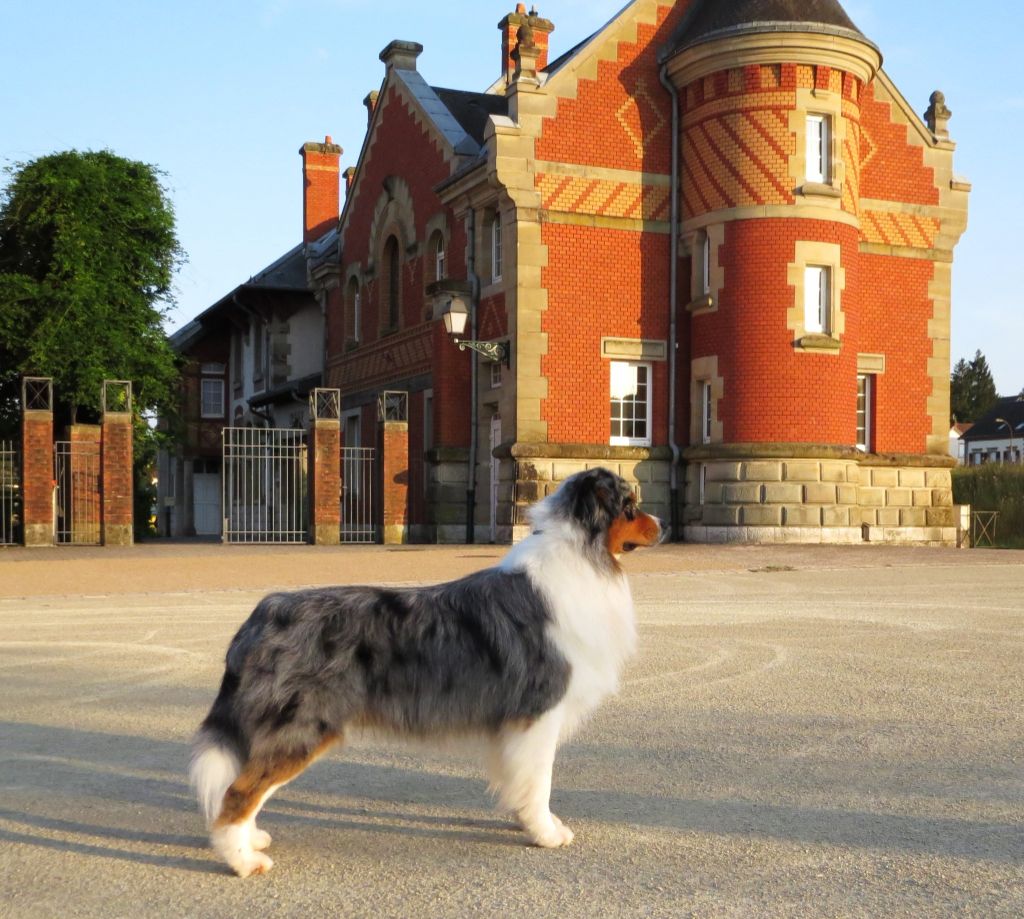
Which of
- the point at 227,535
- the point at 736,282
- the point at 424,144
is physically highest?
the point at 424,144

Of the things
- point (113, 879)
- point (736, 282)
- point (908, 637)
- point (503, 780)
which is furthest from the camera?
point (736, 282)

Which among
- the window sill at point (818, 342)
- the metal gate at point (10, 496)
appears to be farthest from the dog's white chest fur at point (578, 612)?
the metal gate at point (10, 496)

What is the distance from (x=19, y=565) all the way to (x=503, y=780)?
18.0 meters

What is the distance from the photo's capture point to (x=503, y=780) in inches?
196

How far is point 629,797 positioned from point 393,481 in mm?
23381

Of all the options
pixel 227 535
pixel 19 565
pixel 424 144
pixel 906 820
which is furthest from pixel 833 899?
pixel 424 144

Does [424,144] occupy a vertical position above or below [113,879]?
above

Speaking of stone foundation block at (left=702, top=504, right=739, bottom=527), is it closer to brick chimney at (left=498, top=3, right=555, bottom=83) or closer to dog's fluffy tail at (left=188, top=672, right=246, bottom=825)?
brick chimney at (left=498, top=3, right=555, bottom=83)

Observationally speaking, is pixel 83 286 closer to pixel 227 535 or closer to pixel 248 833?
pixel 227 535

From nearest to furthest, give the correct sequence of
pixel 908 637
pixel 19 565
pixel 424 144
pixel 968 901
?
pixel 968 901
pixel 908 637
pixel 19 565
pixel 424 144

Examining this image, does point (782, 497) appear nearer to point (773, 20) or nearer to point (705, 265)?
point (705, 265)

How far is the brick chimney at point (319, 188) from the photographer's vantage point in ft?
148

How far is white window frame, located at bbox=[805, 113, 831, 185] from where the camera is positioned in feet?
85.8

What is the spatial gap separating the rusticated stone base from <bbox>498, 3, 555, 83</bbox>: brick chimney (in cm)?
1208
